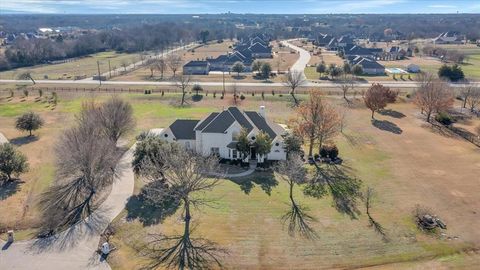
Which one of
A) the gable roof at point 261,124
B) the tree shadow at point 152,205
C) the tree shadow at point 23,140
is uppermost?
the gable roof at point 261,124

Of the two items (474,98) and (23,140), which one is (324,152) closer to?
(474,98)

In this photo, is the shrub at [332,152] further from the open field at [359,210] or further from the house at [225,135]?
the house at [225,135]

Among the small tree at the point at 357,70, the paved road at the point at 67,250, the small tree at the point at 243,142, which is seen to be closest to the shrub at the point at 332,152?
the small tree at the point at 243,142

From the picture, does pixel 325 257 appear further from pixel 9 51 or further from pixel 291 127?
pixel 9 51

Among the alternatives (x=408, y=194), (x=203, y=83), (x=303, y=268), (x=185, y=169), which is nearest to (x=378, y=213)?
(x=408, y=194)

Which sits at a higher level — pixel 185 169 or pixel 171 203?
pixel 185 169

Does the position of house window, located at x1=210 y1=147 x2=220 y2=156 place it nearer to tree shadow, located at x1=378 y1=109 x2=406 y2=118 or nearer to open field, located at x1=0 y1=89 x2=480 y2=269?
open field, located at x1=0 y1=89 x2=480 y2=269
